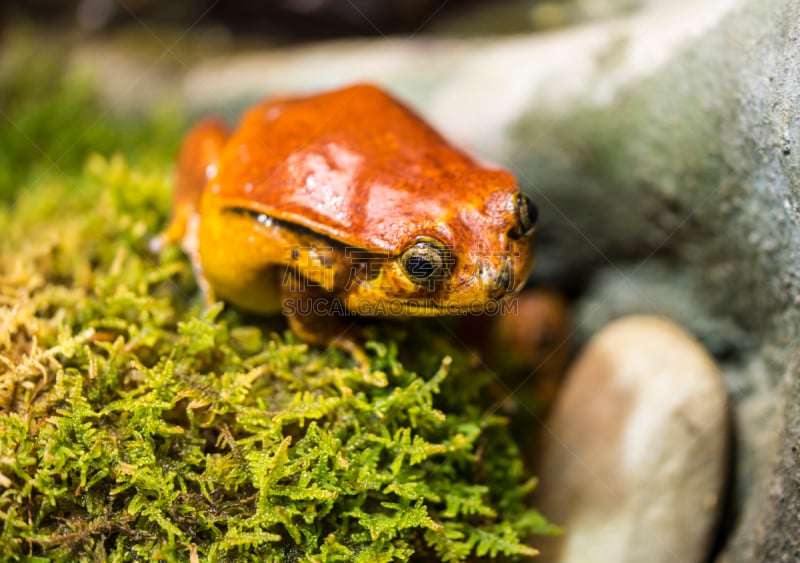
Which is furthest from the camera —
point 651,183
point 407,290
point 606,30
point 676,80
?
point 606,30

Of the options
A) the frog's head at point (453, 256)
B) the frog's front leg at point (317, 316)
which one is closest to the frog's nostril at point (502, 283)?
the frog's head at point (453, 256)

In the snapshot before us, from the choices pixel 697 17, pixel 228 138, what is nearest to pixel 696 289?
pixel 697 17

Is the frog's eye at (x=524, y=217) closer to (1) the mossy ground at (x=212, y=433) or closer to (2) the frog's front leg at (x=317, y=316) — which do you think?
(1) the mossy ground at (x=212, y=433)

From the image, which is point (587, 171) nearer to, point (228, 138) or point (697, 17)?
point (697, 17)

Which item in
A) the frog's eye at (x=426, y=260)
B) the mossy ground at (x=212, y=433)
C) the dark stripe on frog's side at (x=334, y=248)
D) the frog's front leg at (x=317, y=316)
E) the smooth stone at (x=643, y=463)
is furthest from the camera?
the smooth stone at (x=643, y=463)

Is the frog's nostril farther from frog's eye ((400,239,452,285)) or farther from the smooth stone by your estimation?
the smooth stone

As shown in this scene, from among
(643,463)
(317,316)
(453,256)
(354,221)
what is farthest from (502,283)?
(643,463)

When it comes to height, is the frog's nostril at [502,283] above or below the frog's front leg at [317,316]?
above

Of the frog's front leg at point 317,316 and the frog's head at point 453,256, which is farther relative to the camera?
the frog's front leg at point 317,316

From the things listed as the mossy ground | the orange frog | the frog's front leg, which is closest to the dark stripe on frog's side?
the orange frog
